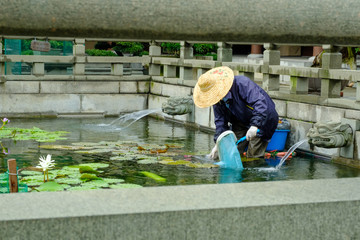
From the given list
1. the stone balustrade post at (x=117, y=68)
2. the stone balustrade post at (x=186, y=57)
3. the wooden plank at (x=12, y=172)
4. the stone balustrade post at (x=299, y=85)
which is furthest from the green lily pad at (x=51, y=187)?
the stone balustrade post at (x=117, y=68)

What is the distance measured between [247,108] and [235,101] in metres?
0.20

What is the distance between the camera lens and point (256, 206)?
115 inches

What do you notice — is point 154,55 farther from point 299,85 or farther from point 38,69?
point 299,85

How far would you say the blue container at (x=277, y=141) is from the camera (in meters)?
9.72

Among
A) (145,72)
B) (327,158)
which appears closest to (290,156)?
(327,158)

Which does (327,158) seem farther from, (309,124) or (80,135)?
(80,135)

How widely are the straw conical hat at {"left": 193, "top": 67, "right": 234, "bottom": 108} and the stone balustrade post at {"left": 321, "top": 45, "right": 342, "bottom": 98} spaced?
197 centimetres

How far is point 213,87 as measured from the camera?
26.0 ft

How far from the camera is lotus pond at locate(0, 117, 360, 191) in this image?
7.61 metres

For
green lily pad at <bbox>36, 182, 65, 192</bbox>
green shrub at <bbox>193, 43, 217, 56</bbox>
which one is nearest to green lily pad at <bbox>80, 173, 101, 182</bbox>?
green lily pad at <bbox>36, 182, 65, 192</bbox>

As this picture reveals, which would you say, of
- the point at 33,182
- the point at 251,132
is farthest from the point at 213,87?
the point at 33,182

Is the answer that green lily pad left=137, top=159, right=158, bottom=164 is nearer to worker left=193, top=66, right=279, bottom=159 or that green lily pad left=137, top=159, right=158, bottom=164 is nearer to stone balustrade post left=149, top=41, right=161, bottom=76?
worker left=193, top=66, right=279, bottom=159

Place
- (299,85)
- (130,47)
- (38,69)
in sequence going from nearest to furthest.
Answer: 1. (299,85)
2. (38,69)
3. (130,47)

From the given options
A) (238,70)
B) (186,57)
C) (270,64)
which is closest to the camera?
(270,64)
